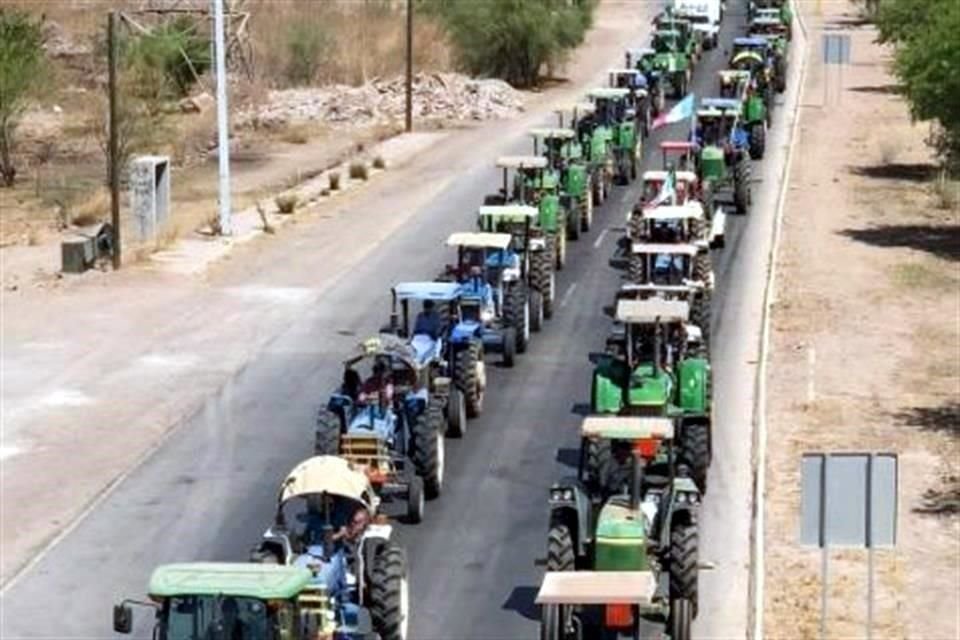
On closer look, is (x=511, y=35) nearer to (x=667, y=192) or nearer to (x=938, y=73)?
(x=938, y=73)

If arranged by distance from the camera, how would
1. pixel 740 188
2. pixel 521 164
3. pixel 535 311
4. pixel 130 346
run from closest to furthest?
pixel 535 311
pixel 130 346
pixel 521 164
pixel 740 188

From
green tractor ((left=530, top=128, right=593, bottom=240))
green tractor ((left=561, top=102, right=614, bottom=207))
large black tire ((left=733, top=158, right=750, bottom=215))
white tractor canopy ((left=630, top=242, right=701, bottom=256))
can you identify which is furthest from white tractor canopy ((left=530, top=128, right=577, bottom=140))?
white tractor canopy ((left=630, top=242, right=701, bottom=256))

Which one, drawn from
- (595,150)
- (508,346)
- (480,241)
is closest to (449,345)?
(480,241)

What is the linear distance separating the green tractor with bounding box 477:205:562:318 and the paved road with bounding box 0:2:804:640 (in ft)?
2.03

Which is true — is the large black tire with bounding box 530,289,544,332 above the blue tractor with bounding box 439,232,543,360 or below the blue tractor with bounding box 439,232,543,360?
below

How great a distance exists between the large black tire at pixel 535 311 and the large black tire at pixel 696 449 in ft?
30.0

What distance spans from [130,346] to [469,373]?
27.1 ft

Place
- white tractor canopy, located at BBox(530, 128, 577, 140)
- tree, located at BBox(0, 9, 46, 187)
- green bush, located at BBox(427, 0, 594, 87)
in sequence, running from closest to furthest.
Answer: white tractor canopy, located at BBox(530, 128, 577, 140)
tree, located at BBox(0, 9, 46, 187)
green bush, located at BBox(427, 0, 594, 87)

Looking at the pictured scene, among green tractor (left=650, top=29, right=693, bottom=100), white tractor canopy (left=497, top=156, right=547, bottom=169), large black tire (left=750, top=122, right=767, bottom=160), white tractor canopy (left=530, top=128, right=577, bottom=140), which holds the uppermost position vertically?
green tractor (left=650, top=29, right=693, bottom=100)

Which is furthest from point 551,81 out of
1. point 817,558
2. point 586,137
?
point 817,558

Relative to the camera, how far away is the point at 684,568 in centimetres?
1939

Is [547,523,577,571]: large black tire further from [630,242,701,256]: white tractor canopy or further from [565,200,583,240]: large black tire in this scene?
[565,200,583,240]: large black tire

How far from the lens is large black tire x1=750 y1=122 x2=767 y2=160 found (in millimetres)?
51812

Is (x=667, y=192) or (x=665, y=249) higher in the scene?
(x=667, y=192)
